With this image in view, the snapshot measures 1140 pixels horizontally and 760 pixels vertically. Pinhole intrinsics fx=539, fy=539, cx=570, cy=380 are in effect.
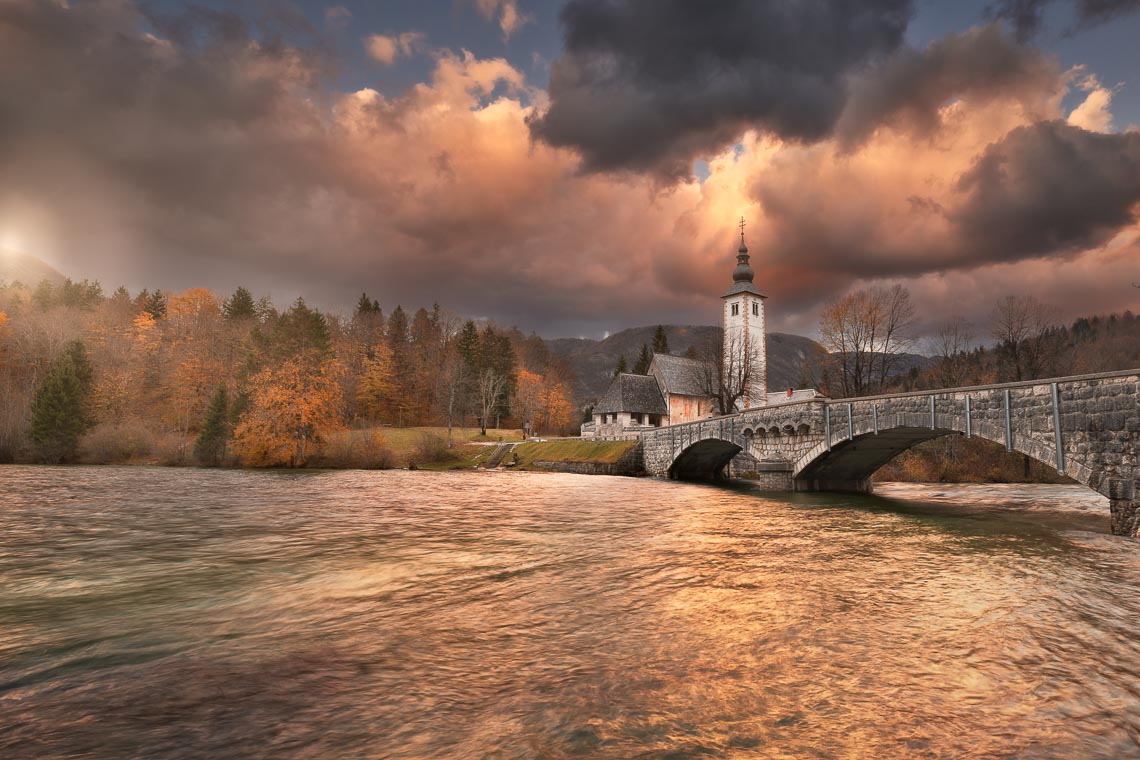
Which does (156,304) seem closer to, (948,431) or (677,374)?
(677,374)

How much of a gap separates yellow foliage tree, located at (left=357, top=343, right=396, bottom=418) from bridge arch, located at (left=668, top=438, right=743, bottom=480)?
50.4 m

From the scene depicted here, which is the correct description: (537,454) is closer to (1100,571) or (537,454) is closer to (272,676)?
(1100,571)

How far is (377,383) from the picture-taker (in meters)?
81.1

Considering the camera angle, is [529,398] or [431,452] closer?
[431,452]

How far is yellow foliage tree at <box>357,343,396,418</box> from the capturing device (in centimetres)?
8019

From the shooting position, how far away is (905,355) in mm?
48938

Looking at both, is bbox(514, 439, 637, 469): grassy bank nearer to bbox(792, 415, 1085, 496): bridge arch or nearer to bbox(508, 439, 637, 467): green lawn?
bbox(508, 439, 637, 467): green lawn

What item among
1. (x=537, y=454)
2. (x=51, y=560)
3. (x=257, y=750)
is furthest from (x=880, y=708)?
(x=537, y=454)

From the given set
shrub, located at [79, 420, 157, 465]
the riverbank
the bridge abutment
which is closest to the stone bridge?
the bridge abutment

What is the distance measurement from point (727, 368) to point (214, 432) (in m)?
57.8

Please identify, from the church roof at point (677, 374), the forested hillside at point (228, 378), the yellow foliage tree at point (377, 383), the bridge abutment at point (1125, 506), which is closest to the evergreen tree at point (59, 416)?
the forested hillside at point (228, 378)

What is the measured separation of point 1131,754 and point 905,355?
52.0 meters

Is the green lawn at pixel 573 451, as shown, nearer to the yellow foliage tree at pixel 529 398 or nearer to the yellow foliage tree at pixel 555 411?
the yellow foliage tree at pixel 529 398

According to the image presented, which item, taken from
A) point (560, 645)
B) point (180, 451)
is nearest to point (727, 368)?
point (180, 451)
